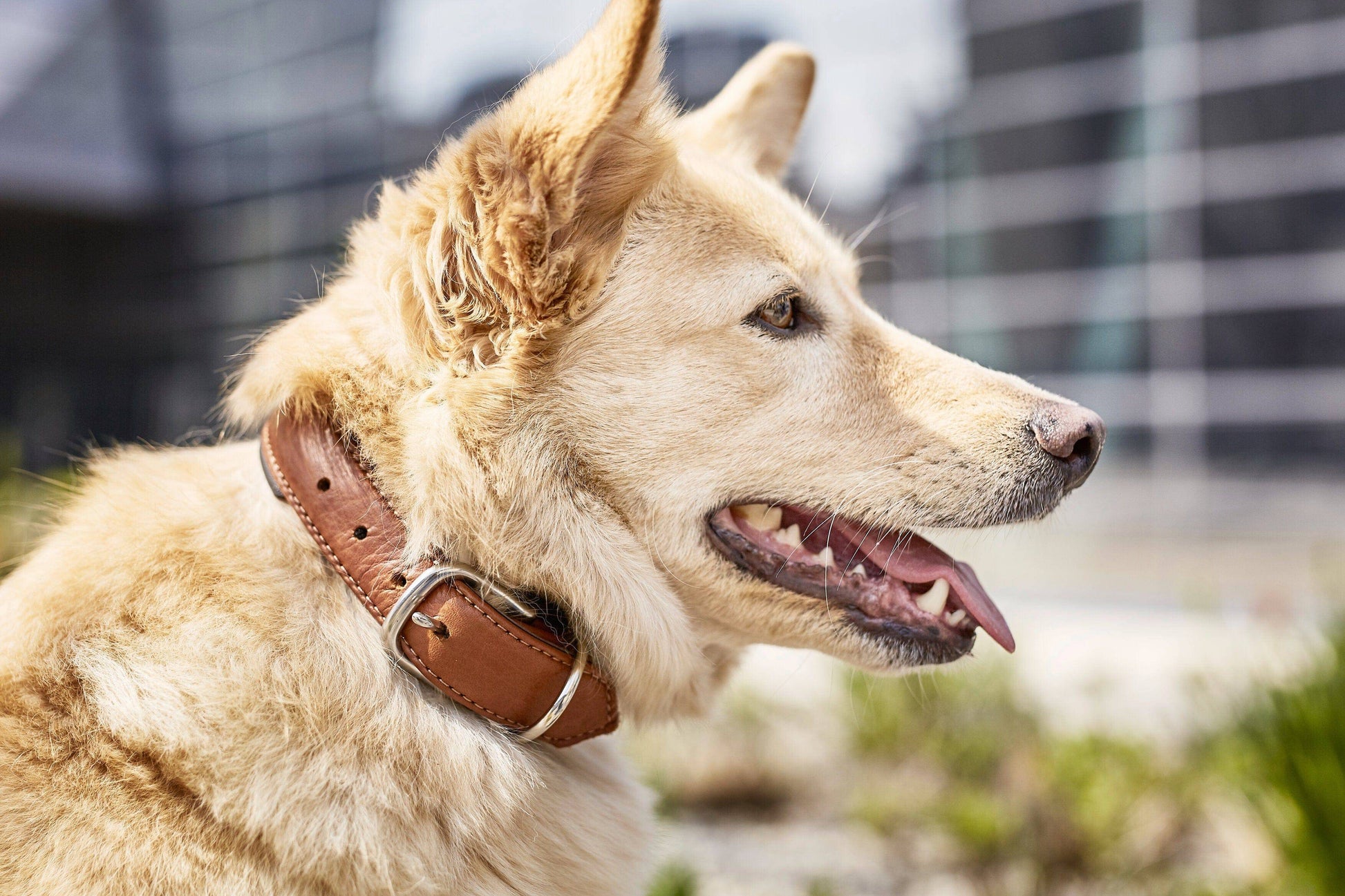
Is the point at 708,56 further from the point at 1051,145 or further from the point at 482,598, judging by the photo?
the point at 482,598

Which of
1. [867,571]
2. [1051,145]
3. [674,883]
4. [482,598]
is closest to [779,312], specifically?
[867,571]

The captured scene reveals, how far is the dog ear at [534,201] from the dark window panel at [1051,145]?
27.7 ft

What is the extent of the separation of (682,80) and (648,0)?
9.31 meters

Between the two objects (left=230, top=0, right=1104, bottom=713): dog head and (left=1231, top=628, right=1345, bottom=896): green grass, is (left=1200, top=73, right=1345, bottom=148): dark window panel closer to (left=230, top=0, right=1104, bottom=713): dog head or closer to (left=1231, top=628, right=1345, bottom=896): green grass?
(left=1231, top=628, right=1345, bottom=896): green grass

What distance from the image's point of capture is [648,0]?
4.87ft

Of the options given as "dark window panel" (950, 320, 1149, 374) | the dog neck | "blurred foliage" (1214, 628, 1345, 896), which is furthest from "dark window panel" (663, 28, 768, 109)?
the dog neck

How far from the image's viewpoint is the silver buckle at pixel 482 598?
153cm

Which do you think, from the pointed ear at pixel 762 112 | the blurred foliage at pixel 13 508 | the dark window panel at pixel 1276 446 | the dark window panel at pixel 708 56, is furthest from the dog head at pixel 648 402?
the dark window panel at pixel 708 56

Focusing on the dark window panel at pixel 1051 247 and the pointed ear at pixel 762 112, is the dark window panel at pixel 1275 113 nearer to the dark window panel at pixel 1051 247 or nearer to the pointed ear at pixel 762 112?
the dark window panel at pixel 1051 247

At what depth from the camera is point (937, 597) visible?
1976mm

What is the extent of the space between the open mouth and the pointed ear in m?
0.99

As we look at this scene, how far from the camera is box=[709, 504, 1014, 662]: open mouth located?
6.13 feet

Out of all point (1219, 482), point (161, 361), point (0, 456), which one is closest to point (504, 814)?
point (0, 456)

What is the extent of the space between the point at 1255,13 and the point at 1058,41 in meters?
1.59
